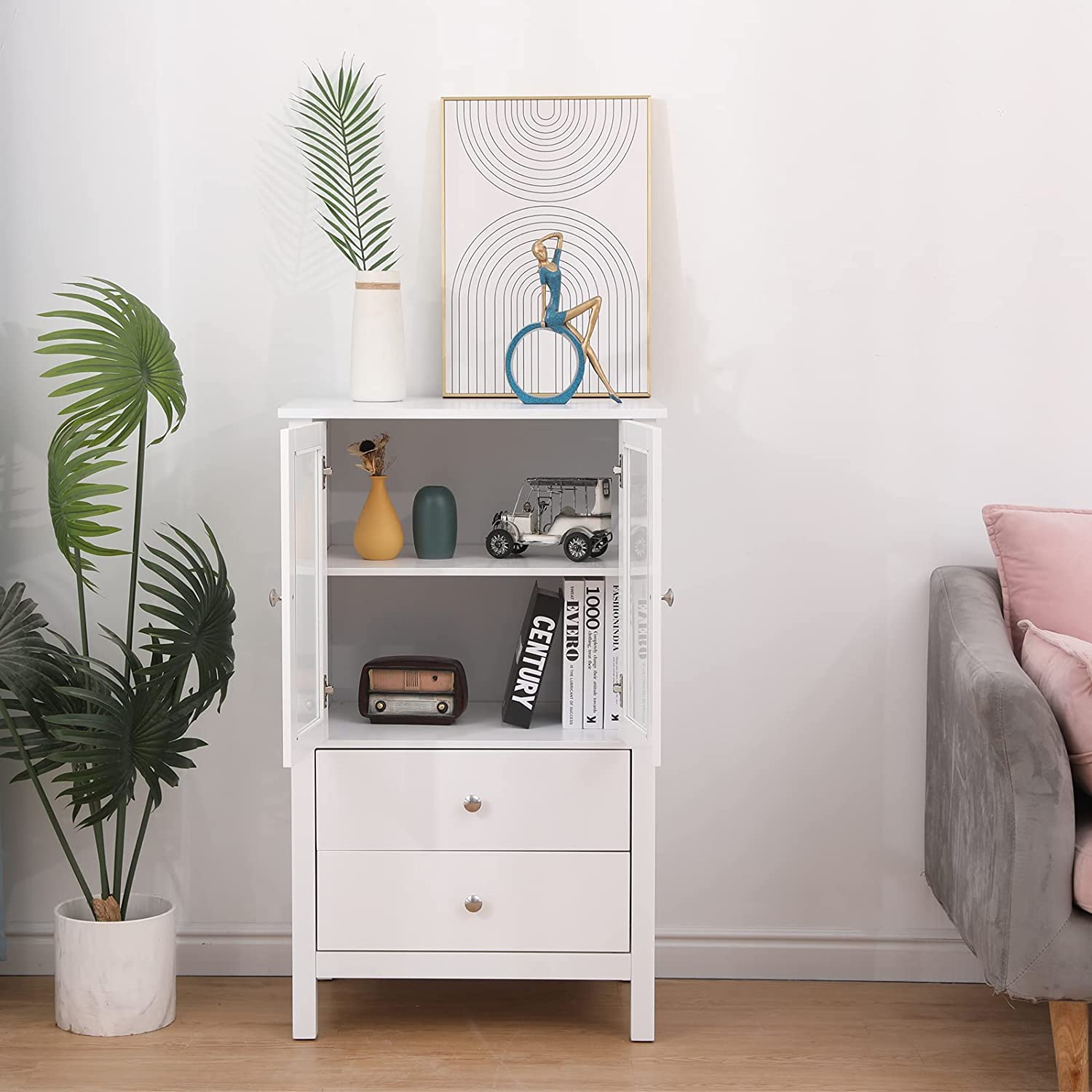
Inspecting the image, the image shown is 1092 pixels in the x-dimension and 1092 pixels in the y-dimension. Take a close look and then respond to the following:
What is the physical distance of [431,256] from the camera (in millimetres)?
2482

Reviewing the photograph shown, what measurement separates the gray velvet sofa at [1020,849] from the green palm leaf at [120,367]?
56.6 inches

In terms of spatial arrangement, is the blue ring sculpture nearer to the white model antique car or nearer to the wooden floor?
the white model antique car

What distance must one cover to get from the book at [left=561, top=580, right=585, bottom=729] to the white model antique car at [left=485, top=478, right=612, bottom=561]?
86 mm

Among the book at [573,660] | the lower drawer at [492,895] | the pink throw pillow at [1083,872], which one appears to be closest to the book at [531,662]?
the book at [573,660]

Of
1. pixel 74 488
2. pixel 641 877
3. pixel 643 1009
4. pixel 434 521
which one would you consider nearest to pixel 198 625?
pixel 74 488

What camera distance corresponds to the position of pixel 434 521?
2.30 m

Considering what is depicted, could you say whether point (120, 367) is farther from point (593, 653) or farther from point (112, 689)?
point (593, 653)

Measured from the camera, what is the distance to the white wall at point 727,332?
2428 millimetres

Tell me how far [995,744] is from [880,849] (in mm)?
709

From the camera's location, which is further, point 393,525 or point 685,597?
point 685,597

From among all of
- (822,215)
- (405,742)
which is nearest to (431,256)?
(822,215)

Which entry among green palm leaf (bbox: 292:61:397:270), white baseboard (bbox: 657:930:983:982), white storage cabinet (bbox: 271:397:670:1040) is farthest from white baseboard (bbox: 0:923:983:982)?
green palm leaf (bbox: 292:61:397:270)

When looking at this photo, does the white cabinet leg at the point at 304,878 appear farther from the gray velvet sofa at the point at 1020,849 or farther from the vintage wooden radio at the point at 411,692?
the gray velvet sofa at the point at 1020,849

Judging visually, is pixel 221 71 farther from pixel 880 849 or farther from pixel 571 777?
pixel 880 849
